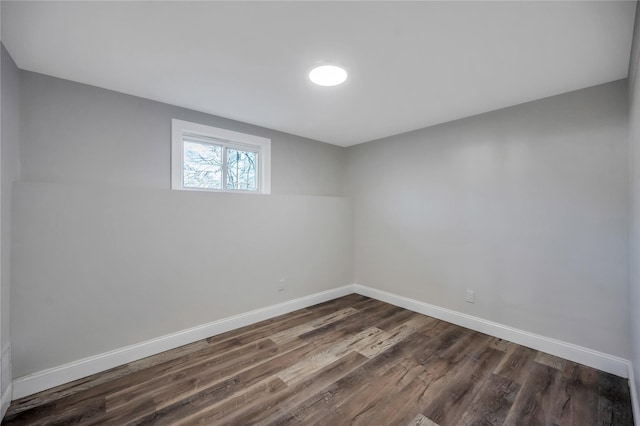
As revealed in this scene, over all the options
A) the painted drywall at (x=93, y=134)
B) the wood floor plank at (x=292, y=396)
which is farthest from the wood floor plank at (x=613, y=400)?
the painted drywall at (x=93, y=134)

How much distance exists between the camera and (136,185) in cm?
251

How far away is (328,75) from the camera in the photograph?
82.4 inches

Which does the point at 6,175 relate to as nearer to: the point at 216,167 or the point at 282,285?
the point at 216,167

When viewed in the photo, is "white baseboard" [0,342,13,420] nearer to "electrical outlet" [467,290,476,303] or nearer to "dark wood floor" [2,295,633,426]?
"dark wood floor" [2,295,633,426]

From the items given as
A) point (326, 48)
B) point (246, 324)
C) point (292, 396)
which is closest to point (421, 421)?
point (292, 396)

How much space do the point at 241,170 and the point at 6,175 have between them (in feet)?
6.41

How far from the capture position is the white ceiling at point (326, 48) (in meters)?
1.45

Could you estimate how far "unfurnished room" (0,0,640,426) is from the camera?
1669 millimetres

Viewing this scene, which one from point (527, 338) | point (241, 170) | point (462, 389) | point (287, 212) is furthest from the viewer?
point (287, 212)

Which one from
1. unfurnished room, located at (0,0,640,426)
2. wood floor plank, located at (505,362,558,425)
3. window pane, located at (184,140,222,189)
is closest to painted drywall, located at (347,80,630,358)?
unfurnished room, located at (0,0,640,426)

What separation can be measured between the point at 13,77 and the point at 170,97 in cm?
99

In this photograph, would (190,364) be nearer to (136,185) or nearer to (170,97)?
(136,185)

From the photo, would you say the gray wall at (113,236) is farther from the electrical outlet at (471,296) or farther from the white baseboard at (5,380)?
the electrical outlet at (471,296)

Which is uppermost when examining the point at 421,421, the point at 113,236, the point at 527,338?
the point at 113,236
